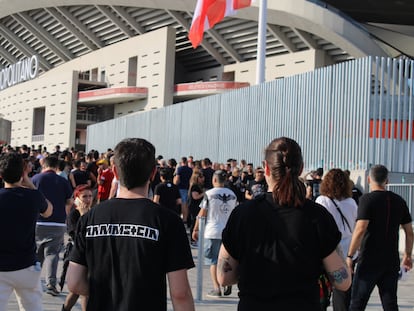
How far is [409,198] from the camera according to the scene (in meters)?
15.3

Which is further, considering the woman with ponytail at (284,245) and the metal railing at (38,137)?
the metal railing at (38,137)

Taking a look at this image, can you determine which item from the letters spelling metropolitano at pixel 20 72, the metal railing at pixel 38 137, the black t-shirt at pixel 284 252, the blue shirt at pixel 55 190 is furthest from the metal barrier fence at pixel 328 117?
the letters spelling metropolitano at pixel 20 72

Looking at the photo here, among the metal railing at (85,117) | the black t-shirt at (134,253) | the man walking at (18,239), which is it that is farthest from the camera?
the metal railing at (85,117)

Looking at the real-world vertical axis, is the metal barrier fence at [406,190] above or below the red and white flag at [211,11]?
below

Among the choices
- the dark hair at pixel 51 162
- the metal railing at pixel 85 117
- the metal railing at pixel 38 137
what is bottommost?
the dark hair at pixel 51 162

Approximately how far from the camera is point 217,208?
8.92 m

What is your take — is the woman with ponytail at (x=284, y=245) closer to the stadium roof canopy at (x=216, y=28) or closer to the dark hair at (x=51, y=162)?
the dark hair at (x=51, y=162)

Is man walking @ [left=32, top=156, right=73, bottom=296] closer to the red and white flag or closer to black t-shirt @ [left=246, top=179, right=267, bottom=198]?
black t-shirt @ [left=246, top=179, right=267, bottom=198]

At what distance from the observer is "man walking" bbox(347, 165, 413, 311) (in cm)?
604

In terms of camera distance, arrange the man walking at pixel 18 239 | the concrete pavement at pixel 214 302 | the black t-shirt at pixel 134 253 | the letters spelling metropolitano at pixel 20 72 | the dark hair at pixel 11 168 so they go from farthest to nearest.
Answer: the letters spelling metropolitano at pixel 20 72, the concrete pavement at pixel 214 302, the dark hair at pixel 11 168, the man walking at pixel 18 239, the black t-shirt at pixel 134 253

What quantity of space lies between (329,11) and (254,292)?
111 feet

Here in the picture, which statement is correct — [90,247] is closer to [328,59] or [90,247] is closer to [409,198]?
[409,198]

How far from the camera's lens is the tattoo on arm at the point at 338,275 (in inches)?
144

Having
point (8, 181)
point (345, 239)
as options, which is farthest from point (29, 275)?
point (345, 239)
